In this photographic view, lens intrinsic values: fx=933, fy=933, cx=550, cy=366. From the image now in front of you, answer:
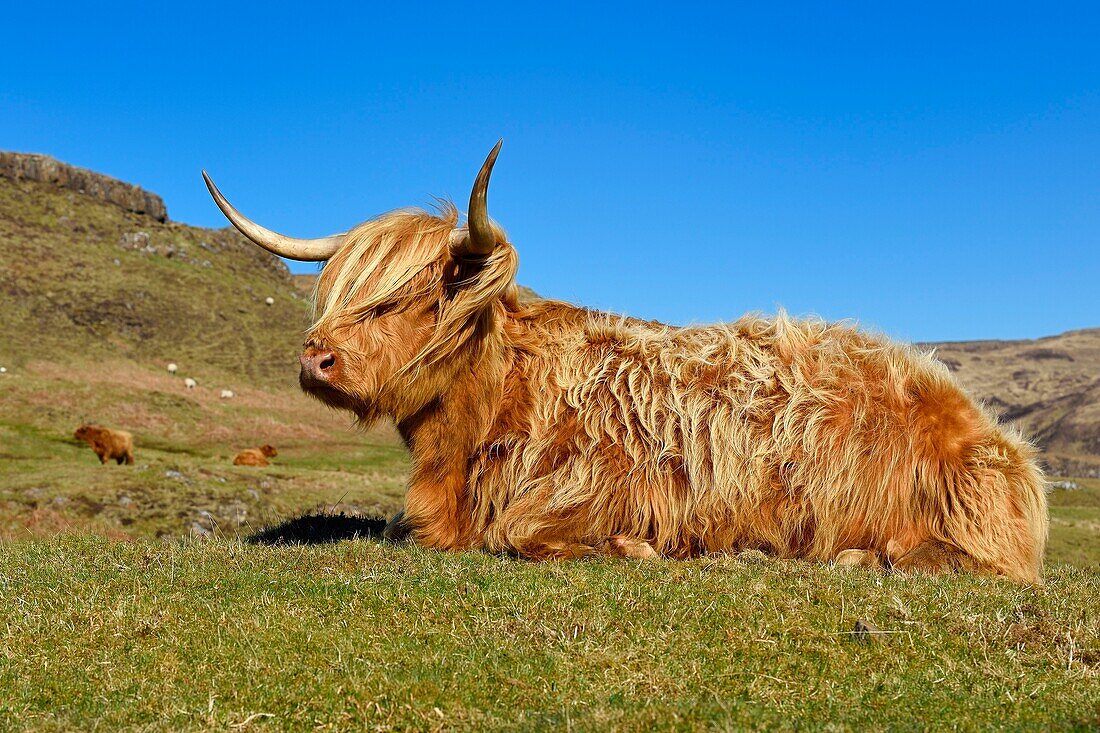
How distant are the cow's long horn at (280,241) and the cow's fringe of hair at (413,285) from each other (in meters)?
0.32

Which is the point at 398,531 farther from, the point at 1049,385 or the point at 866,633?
the point at 1049,385

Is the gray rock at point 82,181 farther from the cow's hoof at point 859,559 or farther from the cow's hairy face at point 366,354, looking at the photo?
the cow's hoof at point 859,559

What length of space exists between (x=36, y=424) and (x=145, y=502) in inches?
711

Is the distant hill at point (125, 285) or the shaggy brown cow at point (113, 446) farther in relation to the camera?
the distant hill at point (125, 285)

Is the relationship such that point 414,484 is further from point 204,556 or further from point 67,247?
point 67,247

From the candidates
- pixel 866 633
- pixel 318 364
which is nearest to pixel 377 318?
pixel 318 364

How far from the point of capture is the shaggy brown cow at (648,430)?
20.8 ft

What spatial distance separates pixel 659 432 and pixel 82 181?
79.0 metres

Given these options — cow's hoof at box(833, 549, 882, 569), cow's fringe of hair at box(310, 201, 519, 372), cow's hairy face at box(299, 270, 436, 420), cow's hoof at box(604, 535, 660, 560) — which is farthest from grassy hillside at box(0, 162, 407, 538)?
cow's hoof at box(833, 549, 882, 569)

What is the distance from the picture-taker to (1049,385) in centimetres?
14525

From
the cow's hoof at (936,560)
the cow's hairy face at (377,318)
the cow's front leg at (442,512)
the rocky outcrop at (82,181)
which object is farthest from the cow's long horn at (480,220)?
the rocky outcrop at (82,181)

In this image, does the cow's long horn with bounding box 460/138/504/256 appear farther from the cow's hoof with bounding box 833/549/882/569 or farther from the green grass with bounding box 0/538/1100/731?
the cow's hoof with bounding box 833/549/882/569

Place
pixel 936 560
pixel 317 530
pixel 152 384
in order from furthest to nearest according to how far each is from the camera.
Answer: pixel 152 384 < pixel 317 530 < pixel 936 560

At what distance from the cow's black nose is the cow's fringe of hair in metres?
0.20
